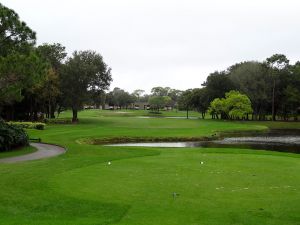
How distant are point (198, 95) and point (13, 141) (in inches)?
3592

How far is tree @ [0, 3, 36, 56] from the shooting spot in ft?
93.4

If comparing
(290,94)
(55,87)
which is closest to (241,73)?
(290,94)

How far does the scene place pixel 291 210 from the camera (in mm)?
10977

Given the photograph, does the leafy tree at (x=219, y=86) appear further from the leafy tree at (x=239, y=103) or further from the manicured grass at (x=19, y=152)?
the manicured grass at (x=19, y=152)

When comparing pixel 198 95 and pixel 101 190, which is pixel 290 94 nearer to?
pixel 198 95

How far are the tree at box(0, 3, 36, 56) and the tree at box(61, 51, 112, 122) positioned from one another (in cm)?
4441

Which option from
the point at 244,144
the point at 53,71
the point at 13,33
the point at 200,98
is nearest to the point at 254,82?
the point at 200,98

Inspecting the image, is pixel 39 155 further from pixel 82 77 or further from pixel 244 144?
pixel 82 77

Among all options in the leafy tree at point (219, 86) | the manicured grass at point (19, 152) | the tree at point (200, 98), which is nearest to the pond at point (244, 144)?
the manicured grass at point (19, 152)

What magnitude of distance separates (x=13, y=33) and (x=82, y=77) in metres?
45.5

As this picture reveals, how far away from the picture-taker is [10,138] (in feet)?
97.4

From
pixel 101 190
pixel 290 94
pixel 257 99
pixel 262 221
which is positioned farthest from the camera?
pixel 257 99

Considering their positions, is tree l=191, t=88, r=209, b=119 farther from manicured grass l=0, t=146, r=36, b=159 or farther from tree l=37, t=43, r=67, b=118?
manicured grass l=0, t=146, r=36, b=159

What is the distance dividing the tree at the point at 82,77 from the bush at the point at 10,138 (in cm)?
4409
